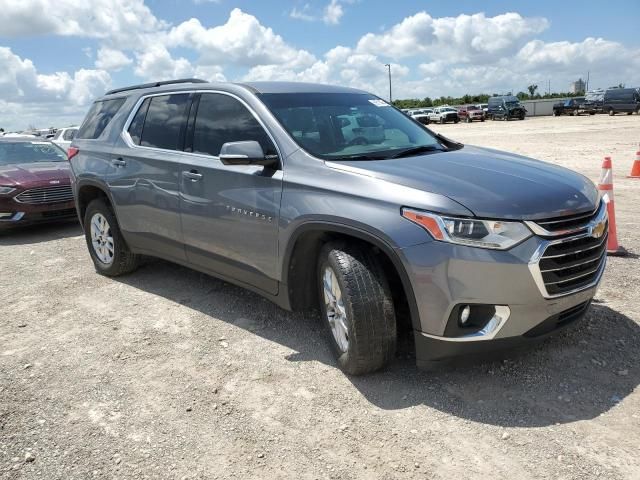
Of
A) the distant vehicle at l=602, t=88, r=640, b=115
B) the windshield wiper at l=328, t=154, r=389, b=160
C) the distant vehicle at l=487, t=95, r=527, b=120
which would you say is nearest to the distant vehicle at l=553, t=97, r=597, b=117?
the distant vehicle at l=602, t=88, r=640, b=115

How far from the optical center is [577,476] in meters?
2.41

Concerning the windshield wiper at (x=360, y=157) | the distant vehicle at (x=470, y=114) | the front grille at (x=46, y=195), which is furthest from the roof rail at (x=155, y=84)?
the distant vehicle at (x=470, y=114)

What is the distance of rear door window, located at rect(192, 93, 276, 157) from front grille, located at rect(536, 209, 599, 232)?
5.79 feet

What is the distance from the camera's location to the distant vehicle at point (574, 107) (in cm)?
4387

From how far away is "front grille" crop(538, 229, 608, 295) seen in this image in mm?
2814

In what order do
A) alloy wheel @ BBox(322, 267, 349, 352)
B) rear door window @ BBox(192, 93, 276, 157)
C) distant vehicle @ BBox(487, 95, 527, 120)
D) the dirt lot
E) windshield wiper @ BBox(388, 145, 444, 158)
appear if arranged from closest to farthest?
the dirt lot
alloy wheel @ BBox(322, 267, 349, 352)
windshield wiper @ BBox(388, 145, 444, 158)
rear door window @ BBox(192, 93, 276, 157)
distant vehicle @ BBox(487, 95, 527, 120)

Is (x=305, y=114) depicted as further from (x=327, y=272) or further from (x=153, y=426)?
(x=153, y=426)

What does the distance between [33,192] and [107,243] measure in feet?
11.0

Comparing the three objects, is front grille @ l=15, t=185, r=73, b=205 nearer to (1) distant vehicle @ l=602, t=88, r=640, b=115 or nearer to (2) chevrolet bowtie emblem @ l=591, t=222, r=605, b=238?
(2) chevrolet bowtie emblem @ l=591, t=222, r=605, b=238

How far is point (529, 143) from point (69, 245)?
57.5 ft

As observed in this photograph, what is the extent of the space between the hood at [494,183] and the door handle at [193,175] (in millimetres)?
1251

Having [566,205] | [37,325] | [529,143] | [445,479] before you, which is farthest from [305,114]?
[529,143]

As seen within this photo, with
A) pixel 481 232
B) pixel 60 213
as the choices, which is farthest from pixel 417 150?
pixel 60 213

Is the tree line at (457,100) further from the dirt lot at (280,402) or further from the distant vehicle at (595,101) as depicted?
the dirt lot at (280,402)
